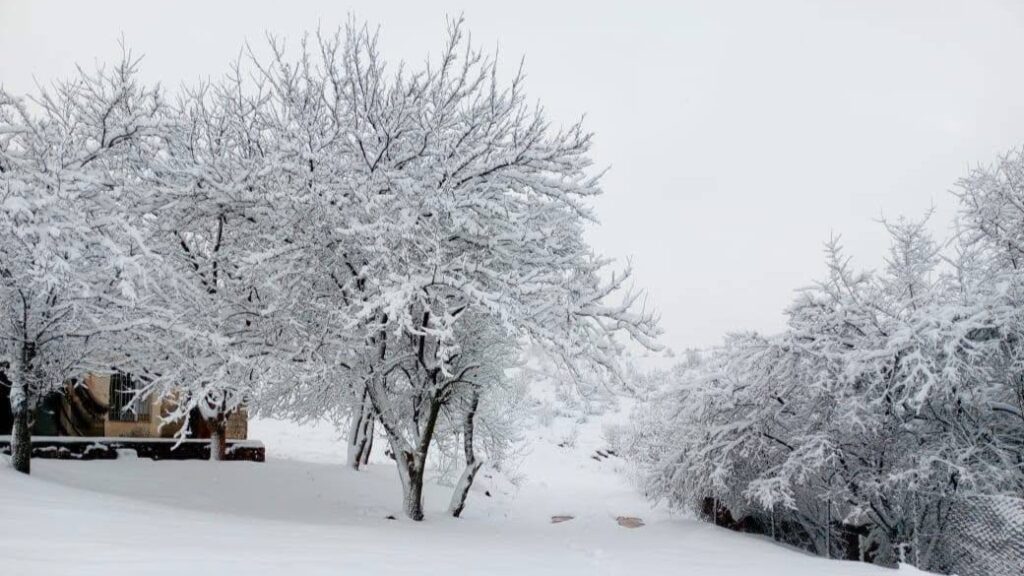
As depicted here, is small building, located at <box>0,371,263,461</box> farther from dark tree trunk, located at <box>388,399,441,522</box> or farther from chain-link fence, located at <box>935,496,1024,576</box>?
chain-link fence, located at <box>935,496,1024,576</box>

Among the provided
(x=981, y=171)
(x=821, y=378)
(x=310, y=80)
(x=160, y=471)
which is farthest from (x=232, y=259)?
(x=981, y=171)

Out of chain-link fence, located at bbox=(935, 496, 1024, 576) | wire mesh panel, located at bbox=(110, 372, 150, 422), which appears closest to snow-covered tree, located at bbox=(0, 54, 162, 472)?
wire mesh panel, located at bbox=(110, 372, 150, 422)

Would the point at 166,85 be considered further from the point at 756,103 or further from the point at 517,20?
the point at 756,103

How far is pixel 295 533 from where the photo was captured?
24.6 feet

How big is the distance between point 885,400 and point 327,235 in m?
8.75

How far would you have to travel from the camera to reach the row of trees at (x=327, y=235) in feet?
32.7

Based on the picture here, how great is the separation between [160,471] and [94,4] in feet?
36.3

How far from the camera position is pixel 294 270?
1061 cm

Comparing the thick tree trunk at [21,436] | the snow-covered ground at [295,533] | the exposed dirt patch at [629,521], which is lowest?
the exposed dirt patch at [629,521]

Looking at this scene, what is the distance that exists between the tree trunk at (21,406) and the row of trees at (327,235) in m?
0.03

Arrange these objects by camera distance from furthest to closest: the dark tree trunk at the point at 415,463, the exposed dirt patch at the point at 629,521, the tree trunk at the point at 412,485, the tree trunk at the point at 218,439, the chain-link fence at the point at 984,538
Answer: the tree trunk at the point at 218,439 → the exposed dirt patch at the point at 629,521 → the tree trunk at the point at 412,485 → the dark tree trunk at the point at 415,463 → the chain-link fence at the point at 984,538

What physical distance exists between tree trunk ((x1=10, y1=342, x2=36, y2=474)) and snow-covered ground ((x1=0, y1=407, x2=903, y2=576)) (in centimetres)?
60

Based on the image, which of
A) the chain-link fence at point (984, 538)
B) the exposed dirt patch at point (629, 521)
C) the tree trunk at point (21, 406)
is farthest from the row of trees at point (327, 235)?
the exposed dirt patch at point (629, 521)

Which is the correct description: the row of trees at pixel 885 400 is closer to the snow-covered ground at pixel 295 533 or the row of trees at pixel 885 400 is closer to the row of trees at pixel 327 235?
the snow-covered ground at pixel 295 533
